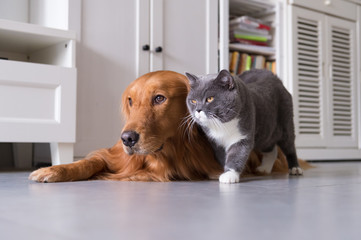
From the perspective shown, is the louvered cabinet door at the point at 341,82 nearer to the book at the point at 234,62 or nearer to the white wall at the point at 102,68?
the book at the point at 234,62

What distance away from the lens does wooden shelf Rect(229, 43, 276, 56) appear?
268 cm

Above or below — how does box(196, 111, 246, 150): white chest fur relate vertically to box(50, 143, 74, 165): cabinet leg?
above

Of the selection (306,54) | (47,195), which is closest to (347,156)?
(306,54)

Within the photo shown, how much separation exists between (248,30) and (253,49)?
0.45ft

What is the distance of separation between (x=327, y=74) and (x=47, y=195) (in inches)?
105

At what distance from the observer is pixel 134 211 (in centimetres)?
76

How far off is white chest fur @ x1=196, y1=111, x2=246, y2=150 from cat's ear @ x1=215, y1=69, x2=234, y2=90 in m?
0.11

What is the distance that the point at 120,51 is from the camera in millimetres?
2152

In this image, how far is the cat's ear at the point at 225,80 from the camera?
1.25 metres

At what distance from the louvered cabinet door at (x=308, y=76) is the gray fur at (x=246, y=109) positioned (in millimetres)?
1331

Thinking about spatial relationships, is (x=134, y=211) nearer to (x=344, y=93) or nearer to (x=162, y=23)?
(x=162, y=23)

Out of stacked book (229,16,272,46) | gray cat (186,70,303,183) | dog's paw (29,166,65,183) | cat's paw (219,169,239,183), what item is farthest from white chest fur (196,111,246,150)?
stacked book (229,16,272,46)

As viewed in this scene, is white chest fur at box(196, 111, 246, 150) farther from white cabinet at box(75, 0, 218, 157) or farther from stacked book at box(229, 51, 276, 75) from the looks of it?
stacked book at box(229, 51, 276, 75)

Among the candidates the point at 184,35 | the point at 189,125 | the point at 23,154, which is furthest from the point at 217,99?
the point at 23,154
